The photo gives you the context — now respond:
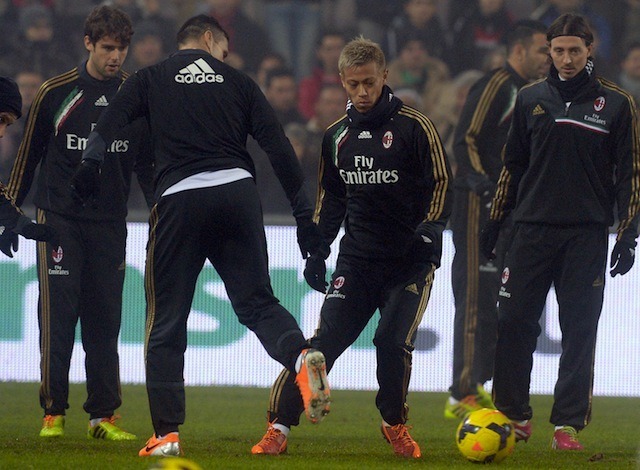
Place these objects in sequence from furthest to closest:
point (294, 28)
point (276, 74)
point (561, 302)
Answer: point (294, 28) < point (276, 74) < point (561, 302)

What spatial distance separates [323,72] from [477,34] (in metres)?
1.80

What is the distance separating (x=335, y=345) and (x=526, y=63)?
370cm

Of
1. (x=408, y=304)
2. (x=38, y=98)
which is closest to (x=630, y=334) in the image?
(x=408, y=304)

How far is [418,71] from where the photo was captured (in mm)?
14367

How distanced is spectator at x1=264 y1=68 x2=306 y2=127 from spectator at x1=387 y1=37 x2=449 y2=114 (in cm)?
109

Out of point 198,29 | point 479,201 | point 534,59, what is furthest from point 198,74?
point 534,59

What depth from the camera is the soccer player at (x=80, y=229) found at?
7.64 m

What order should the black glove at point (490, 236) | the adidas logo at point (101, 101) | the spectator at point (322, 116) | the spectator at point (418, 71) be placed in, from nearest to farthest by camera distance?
the black glove at point (490, 236), the adidas logo at point (101, 101), the spectator at point (322, 116), the spectator at point (418, 71)

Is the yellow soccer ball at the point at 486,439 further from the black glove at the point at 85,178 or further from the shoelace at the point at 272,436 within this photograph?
the black glove at the point at 85,178

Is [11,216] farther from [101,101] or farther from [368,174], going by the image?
[368,174]

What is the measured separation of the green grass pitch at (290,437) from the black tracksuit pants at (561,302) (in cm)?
35

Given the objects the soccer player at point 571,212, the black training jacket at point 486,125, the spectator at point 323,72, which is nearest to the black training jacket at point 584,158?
the soccer player at point 571,212

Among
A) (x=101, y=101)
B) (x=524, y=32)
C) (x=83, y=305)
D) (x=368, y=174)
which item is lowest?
(x=83, y=305)

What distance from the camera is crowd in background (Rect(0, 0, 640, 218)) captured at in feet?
46.4
